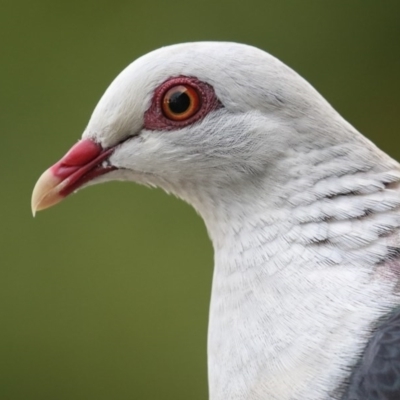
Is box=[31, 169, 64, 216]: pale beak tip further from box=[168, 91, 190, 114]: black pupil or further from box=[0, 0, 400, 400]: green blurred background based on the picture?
box=[0, 0, 400, 400]: green blurred background

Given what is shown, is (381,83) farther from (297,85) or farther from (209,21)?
(297,85)

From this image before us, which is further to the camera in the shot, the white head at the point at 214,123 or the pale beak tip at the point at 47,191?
the pale beak tip at the point at 47,191

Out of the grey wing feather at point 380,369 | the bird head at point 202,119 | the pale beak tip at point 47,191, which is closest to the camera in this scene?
the grey wing feather at point 380,369

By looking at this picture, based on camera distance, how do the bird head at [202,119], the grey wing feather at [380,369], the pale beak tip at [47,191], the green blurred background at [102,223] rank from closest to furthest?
the grey wing feather at [380,369]
the bird head at [202,119]
the pale beak tip at [47,191]
the green blurred background at [102,223]

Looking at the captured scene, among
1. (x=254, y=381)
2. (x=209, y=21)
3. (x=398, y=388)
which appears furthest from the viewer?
(x=209, y=21)

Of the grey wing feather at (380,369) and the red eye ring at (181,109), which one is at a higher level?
the red eye ring at (181,109)

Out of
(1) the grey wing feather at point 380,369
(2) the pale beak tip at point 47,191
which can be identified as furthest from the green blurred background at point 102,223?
(1) the grey wing feather at point 380,369

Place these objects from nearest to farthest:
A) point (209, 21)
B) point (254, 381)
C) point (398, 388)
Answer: point (398, 388) → point (254, 381) → point (209, 21)

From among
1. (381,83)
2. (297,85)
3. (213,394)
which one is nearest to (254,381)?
(213,394)

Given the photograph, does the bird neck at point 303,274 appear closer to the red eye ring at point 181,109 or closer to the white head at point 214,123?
the white head at point 214,123
